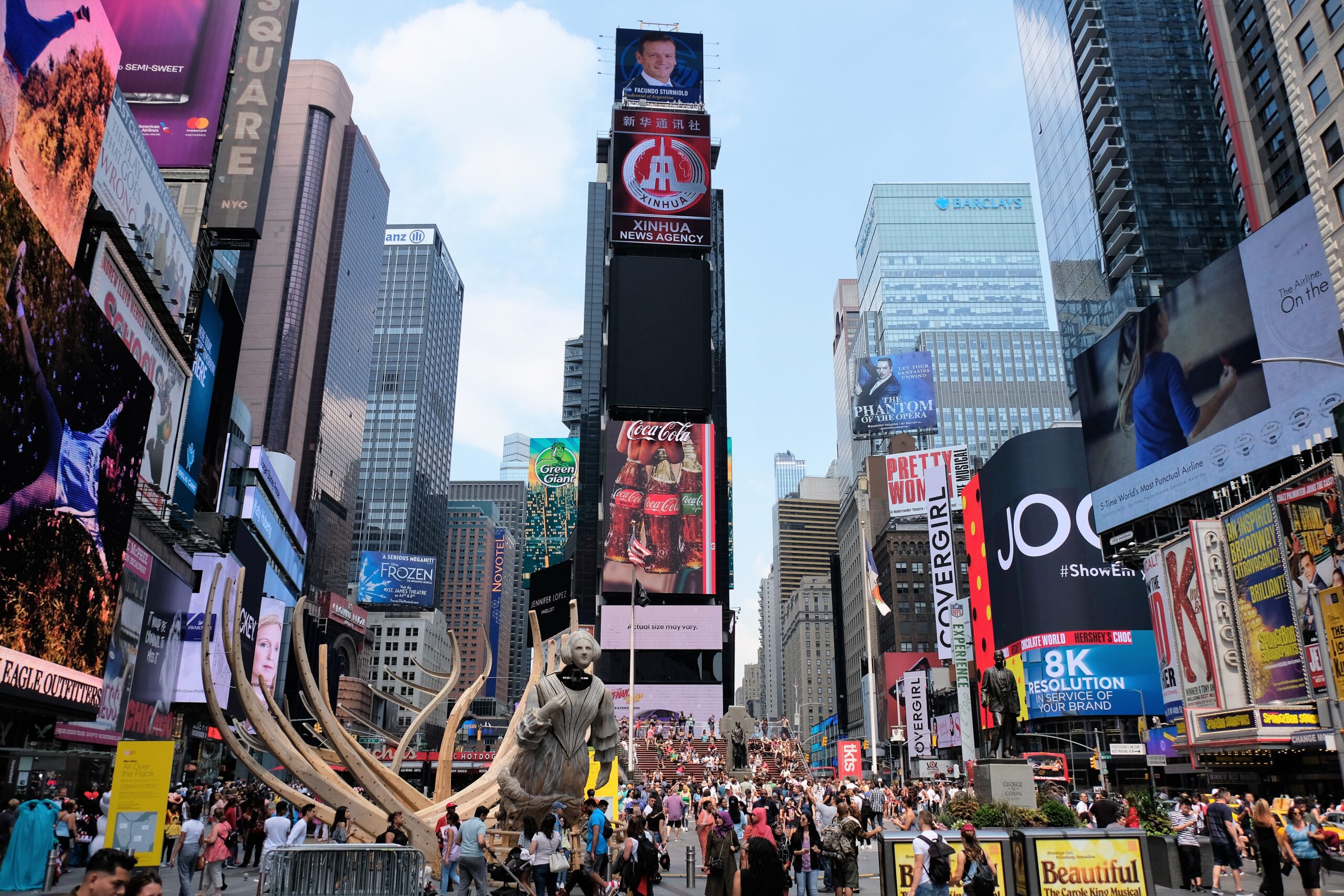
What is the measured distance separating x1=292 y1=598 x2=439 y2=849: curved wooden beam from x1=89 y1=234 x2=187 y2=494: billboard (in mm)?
17618

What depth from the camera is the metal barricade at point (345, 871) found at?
790cm

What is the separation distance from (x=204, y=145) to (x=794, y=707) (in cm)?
17684

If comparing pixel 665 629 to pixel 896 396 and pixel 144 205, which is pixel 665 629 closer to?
pixel 896 396

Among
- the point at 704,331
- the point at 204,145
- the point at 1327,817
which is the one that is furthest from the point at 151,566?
the point at 704,331

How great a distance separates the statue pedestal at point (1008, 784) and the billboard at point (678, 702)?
197 feet

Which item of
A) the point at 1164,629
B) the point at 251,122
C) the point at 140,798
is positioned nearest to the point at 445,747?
the point at 140,798

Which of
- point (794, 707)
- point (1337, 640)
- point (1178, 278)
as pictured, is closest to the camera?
point (1337, 640)

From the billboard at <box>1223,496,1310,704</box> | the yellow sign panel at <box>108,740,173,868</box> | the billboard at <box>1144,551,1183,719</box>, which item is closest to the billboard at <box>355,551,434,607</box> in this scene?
the billboard at <box>1144,551,1183,719</box>

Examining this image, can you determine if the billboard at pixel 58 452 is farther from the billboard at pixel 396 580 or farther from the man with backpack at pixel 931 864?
the billboard at pixel 396 580

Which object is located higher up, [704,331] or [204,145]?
[704,331]

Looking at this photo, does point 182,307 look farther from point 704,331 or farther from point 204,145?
point 704,331

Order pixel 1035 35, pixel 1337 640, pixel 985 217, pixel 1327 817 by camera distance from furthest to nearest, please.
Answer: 1. pixel 985 217
2. pixel 1035 35
3. pixel 1337 640
4. pixel 1327 817

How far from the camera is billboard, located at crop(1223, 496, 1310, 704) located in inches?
1326

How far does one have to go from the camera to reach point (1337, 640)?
28.8 m
